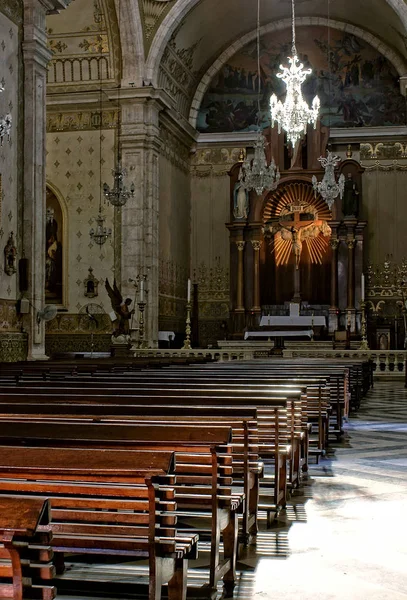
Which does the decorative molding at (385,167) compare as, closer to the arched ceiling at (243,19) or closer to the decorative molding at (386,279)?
the decorative molding at (386,279)

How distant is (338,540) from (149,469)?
222 centimetres

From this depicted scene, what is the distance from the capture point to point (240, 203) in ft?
78.8

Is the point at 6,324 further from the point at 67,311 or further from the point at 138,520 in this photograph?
the point at 138,520

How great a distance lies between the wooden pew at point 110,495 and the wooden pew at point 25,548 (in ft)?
1.78

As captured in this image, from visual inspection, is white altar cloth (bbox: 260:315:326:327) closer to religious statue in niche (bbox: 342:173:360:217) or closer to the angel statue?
religious statue in niche (bbox: 342:173:360:217)

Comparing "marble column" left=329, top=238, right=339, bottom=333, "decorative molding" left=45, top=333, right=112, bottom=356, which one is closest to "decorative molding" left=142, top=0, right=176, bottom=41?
"marble column" left=329, top=238, right=339, bottom=333

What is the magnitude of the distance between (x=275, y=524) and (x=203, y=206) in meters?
21.1

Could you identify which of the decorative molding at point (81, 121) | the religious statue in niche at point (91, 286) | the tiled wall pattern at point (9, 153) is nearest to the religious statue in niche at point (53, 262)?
the religious statue in niche at point (91, 286)

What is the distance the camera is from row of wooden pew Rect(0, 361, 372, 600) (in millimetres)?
2896

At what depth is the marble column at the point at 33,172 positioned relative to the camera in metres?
14.0

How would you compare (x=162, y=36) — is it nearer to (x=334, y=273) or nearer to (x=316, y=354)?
(x=334, y=273)

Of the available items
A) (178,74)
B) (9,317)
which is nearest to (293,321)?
(178,74)

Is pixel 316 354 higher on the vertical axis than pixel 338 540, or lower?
higher

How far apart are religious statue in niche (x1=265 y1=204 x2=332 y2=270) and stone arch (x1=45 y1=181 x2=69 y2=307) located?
19.7ft
